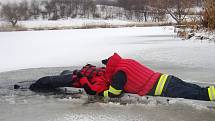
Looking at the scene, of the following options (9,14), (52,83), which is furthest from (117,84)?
(9,14)

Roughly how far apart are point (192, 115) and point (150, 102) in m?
0.65

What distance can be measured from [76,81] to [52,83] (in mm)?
387

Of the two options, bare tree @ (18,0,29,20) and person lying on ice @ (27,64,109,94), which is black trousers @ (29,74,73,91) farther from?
bare tree @ (18,0,29,20)

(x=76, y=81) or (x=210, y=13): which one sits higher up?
(x=210, y=13)

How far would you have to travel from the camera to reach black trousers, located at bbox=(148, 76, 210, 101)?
4.01 m

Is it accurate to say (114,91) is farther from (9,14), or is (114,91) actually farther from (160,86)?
(9,14)

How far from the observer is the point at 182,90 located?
4.15 m

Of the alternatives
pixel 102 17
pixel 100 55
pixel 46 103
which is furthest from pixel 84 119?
pixel 102 17

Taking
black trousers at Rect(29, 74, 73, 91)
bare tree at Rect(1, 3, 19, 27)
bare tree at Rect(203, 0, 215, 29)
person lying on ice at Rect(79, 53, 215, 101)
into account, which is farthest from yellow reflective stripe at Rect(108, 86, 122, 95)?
bare tree at Rect(1, 3, 19, 27)

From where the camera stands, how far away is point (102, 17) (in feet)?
185

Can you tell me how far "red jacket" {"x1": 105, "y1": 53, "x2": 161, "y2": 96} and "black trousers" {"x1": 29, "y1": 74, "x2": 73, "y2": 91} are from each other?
70cm

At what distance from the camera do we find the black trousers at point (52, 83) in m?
5.05

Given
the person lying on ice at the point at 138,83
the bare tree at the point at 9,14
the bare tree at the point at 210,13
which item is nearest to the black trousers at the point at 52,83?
the person lying on ice at the point at 138,83

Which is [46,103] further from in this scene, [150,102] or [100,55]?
[100,55]
